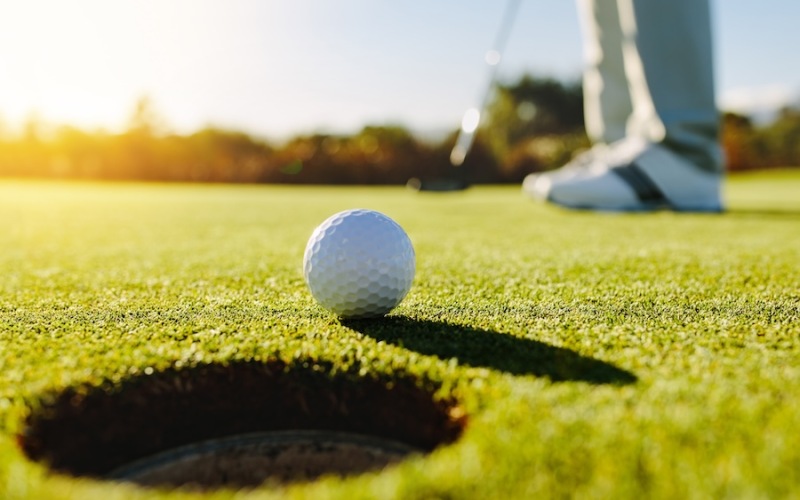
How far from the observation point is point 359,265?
1956 millimetres

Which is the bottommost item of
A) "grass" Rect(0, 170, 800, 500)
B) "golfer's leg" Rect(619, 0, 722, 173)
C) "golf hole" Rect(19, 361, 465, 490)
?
"golf hole" Rect(19, 361, 465, 490)

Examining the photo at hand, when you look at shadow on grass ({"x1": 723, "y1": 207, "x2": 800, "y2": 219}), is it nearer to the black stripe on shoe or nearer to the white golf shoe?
the white golf shoe

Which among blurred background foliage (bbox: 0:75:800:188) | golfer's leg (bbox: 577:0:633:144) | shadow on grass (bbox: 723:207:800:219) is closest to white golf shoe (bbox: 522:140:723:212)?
shadow on grass (bbox: 723:207:800:219)

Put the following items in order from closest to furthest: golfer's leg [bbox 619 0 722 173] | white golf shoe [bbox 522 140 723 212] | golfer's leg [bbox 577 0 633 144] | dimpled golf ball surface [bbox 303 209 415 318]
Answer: dimpled golf ball surface [bbox 303 209 415 318] < golfer's leg [bbox 619 0 722 173] < white golf shoe [bbox 522 140 723 212] < golfer's leg [bbox 577 0 633 144]

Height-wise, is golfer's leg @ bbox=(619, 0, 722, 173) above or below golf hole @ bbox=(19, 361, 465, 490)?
above

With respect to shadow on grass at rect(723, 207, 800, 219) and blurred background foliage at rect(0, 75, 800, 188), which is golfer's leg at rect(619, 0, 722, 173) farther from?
blurred background foliage at rect(0, 75, 800, 188)

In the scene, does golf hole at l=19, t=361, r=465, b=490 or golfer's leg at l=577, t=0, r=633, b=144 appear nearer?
golf hole at l=19, t=361, r=465, b=490

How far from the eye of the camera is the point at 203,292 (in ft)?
7.66

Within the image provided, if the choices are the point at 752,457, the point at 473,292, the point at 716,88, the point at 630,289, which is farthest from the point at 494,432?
the point at 716,88

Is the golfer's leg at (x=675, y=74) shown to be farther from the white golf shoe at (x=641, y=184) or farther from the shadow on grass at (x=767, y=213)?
the shadow on grass at (x=767, y=213)

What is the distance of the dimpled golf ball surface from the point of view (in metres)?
1.90

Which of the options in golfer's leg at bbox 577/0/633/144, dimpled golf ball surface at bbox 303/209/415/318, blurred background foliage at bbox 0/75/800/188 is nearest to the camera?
dimpled golf ball surface at bbox 303/209/415/318

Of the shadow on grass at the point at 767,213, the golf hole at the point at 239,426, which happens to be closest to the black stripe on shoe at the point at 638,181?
the shadow on grass at the point at 767,213

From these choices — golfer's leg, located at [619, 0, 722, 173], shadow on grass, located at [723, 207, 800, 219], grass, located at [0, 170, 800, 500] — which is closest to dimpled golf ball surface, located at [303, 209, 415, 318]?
grass, located at [0, 170, 800, 500]
